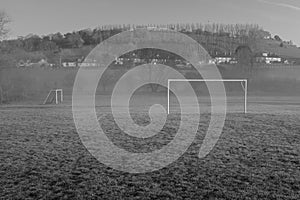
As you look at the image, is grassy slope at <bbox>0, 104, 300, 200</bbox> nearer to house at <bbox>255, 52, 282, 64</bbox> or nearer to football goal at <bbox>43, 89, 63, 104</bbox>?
football goal at <bbox>43, 89, 63, 104</bbox>

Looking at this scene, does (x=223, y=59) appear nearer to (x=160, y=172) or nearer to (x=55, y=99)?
(x=55, y=99)

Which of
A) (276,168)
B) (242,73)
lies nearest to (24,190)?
(276,168)

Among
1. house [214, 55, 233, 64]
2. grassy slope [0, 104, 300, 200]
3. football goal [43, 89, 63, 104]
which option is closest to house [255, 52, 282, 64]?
house [214, 55, 233, 64]

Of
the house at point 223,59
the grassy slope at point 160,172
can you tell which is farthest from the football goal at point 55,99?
the house at point 223,59

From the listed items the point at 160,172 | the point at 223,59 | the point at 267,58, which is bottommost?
the point at 160,172

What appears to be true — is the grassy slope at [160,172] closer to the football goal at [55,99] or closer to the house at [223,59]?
the football goal at [55,99]

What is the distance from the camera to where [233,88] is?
5162 centimetres

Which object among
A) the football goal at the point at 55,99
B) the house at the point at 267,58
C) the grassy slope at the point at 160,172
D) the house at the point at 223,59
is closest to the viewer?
the grassy slope at the point at 160,172

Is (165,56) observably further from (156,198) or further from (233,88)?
(156,198)

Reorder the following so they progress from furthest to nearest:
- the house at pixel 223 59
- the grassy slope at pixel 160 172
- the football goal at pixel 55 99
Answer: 1. the house at pixel 223 59
2. the football goal at pixel 55 99
3. the grassy slope at pixel 160 172

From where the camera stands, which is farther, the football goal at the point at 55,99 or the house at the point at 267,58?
the house at the point at 267,58

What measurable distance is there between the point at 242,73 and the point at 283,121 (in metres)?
53.5

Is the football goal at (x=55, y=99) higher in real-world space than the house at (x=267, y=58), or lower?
lower

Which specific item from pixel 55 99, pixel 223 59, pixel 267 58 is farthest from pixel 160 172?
pixel 267 58
